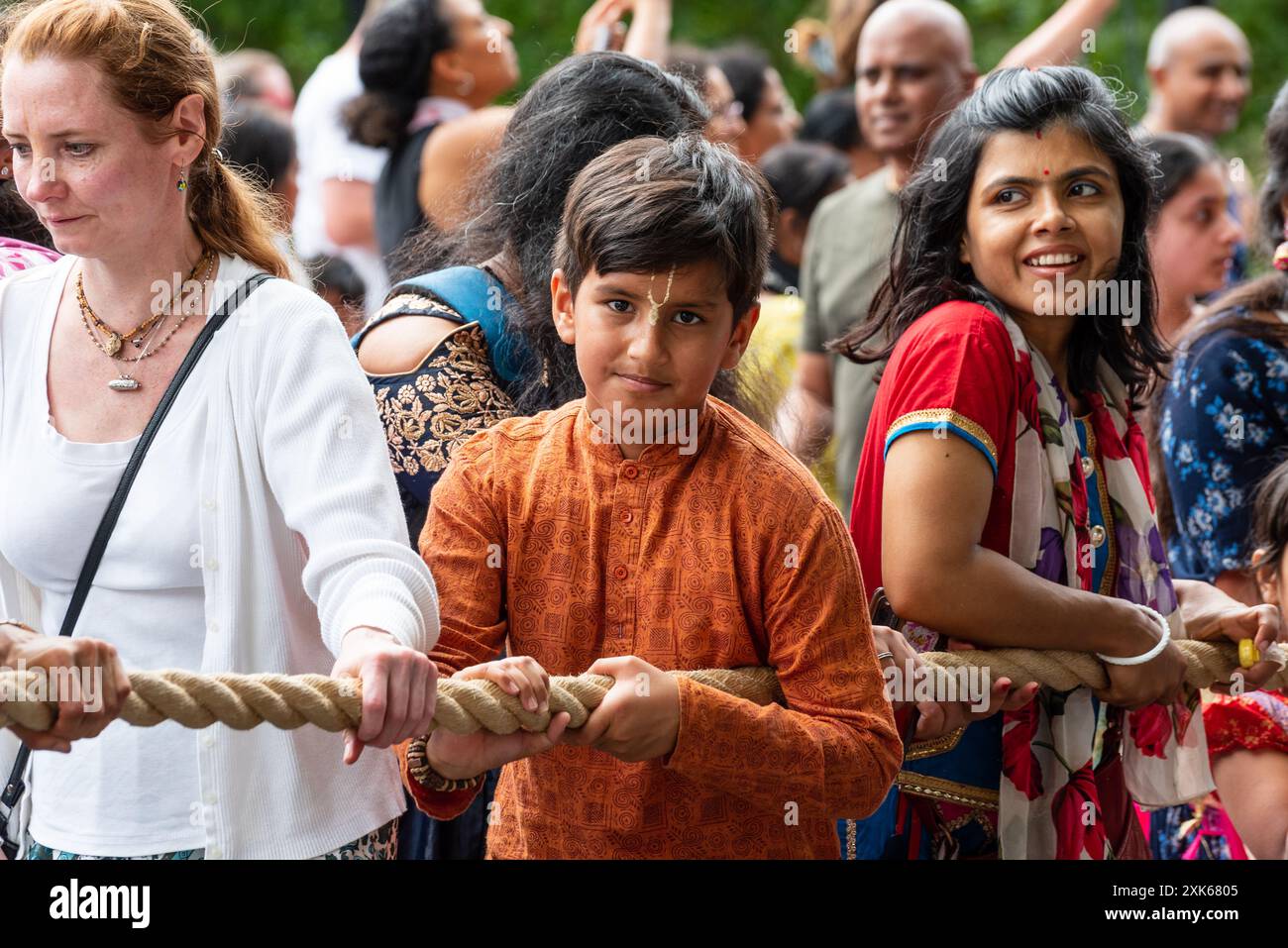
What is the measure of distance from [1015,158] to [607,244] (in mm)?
913

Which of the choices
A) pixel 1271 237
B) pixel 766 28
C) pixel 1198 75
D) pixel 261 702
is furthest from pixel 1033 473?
pixel 766 28

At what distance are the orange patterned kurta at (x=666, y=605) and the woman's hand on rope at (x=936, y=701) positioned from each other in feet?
0.84

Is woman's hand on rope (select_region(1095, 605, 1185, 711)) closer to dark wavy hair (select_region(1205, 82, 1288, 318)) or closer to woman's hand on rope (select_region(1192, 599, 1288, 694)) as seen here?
woman's hand on rope (select_region(1192, 599, 1288, 694))

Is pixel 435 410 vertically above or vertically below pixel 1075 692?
above

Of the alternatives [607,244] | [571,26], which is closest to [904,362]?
[607,244]

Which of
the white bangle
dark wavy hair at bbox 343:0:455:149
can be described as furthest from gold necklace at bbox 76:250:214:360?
dark wavy hair at bbox 343:0:455:149

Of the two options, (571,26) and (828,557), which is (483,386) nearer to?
(828,557)

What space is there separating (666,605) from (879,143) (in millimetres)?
3532

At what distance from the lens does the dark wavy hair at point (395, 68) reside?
5.43 m

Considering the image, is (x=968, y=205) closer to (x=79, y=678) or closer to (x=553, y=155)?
(x=553, y=155)

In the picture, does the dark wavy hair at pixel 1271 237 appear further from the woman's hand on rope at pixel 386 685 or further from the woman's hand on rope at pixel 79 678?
the woman's hand on rope at pixel 79 678

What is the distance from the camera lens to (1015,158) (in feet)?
9.36

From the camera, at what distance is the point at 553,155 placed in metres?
3.00

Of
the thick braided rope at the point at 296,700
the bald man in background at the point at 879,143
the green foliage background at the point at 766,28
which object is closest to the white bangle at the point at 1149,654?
the thick braided rope at the point at 296,700
